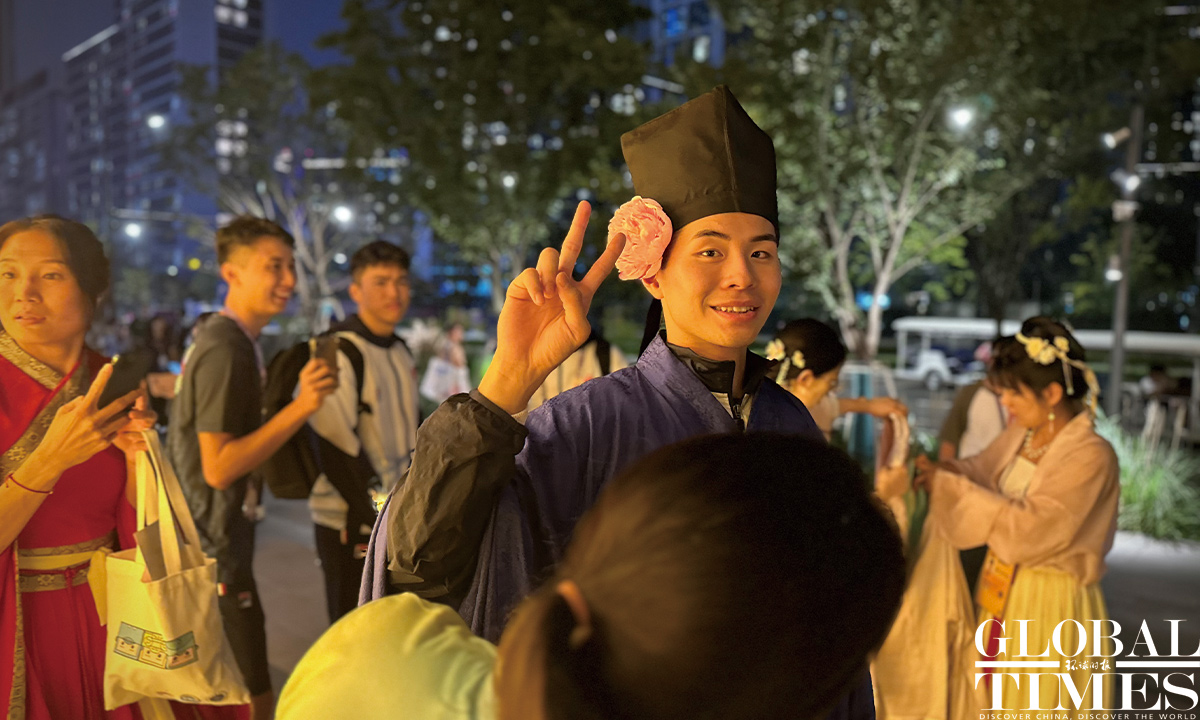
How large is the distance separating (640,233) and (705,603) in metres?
1.02

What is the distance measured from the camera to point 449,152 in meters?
13.4

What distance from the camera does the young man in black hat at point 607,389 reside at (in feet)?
4.08

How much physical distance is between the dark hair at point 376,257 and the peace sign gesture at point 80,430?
186cm

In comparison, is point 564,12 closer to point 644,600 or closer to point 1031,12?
point 1031,12

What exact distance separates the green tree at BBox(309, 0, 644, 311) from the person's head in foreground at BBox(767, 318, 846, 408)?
9064mm

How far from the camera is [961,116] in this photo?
9734 millimetres

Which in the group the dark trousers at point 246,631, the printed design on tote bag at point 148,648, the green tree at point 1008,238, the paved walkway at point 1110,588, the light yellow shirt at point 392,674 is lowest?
the paved walkway at point 1110,588

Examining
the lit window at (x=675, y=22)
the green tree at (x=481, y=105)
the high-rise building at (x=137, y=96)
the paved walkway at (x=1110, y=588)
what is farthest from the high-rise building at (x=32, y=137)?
the paved walkway at (x=1110, y=588)

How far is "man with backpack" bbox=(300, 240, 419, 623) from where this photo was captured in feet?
11.3

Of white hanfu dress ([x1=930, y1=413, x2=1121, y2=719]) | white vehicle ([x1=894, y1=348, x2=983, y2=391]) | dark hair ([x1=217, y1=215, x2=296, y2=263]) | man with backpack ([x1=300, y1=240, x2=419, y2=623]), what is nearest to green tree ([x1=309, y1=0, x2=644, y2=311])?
man with backpack ([x1=300, y1=240, x2=419, y2=623])

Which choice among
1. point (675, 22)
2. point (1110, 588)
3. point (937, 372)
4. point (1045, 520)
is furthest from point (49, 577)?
point (675, 22)

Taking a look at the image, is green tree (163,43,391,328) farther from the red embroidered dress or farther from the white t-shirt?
the red embroidered dress

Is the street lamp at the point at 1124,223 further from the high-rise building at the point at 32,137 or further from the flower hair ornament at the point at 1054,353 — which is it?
the high-rise building at the point at 32,137

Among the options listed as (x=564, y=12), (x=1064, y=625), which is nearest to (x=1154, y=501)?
(x=1064, y=625)
